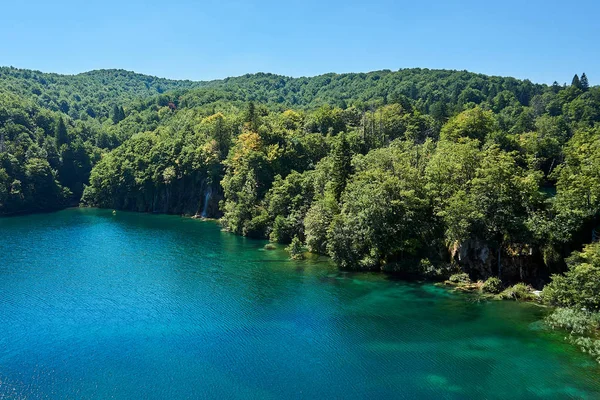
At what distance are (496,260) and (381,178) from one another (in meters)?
17.6

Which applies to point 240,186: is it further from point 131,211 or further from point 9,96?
point 9,96

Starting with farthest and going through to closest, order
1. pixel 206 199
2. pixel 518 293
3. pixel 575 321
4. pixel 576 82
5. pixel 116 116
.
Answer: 1. pixel 116 116
2. pixel 576 82
3. pixel 206 199
4. pixel 518 293
5. pixel 575 321

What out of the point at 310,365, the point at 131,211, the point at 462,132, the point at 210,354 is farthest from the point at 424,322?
the point at 131,211

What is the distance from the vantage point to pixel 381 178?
59250mm

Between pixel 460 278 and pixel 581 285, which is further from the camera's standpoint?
pixel 460 278

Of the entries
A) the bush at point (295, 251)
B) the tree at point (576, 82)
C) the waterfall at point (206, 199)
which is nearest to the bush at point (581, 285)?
the bush at point (295, 251)

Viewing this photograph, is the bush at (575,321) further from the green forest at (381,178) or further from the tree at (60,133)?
the tree at (60,133)

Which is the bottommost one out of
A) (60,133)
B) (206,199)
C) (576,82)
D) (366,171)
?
(206,199)

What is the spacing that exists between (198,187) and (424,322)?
79859 millimetres

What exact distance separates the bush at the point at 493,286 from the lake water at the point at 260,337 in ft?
10.2

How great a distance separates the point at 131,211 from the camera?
12188 cm

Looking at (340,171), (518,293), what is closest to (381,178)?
(340,171)

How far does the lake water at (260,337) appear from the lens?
31812mm

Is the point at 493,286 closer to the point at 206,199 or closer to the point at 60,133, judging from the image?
the point at 206,199
